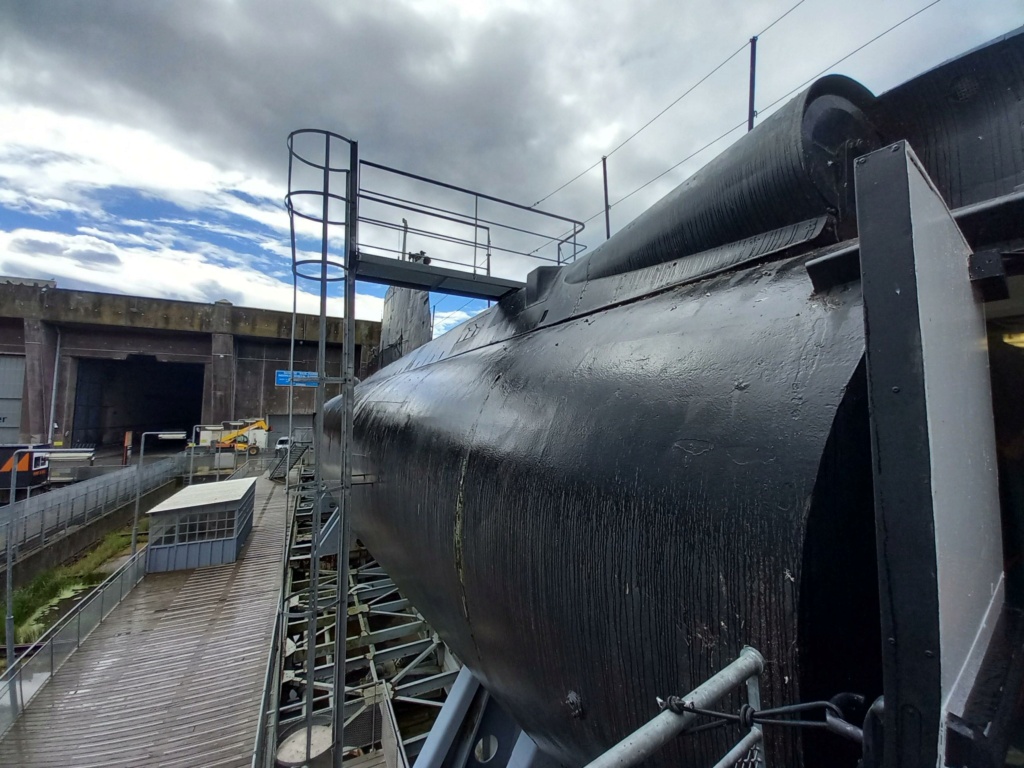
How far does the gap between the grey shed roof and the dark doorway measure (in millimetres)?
21102

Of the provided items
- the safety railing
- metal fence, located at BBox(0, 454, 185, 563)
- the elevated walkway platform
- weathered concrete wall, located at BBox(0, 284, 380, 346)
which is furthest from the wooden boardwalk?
weathered concrete wall, located at BBox(0, 284, 380, 346)

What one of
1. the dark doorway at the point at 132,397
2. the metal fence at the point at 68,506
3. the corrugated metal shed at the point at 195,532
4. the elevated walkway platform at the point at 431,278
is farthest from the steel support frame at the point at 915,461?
the dark doorway at the point at 132,397

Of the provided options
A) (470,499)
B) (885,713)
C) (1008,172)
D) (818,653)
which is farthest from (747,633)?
(1008,172)

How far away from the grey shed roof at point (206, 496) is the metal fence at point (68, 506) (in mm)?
2704

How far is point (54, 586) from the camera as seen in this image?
13.3 m

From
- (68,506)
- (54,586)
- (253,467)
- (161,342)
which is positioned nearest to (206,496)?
(54,586)

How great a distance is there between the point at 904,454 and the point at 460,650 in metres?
3.16

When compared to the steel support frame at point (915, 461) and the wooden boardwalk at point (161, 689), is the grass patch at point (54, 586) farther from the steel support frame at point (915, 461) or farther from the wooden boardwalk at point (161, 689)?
the steel support frame at point (915, 461)

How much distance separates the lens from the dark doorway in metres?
29.6

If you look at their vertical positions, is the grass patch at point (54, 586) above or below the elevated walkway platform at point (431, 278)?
below

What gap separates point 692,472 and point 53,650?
10.6m

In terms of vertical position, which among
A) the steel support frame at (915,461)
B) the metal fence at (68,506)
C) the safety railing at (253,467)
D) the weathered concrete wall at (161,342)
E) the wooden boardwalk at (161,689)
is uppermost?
the weathered concrete wall at (161,342)

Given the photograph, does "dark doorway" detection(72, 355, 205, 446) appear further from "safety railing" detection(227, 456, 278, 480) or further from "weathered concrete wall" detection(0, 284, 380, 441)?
"safety railing" detection(227, 456, 278, 480)

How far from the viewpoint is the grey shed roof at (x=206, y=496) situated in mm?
11781
